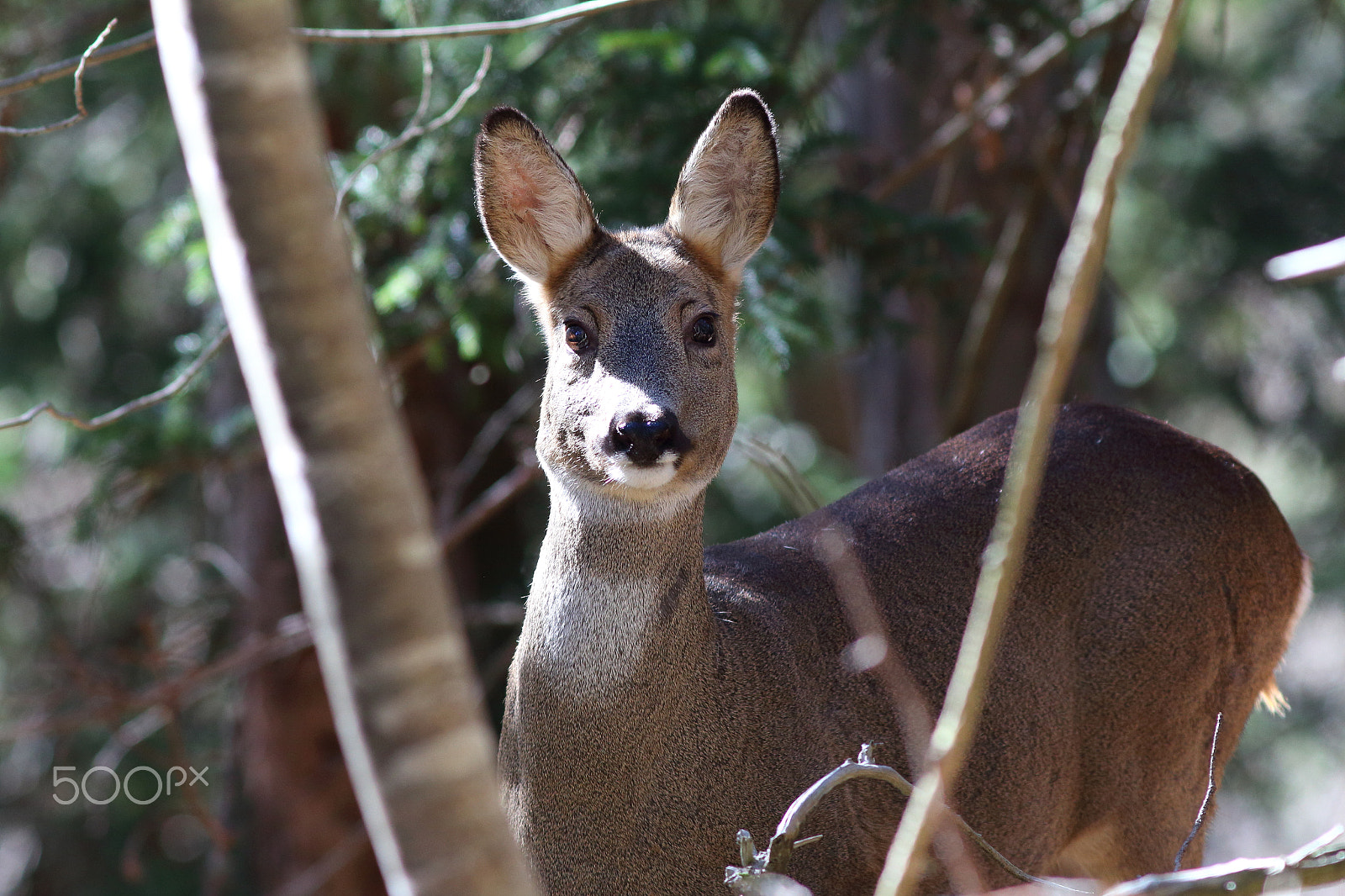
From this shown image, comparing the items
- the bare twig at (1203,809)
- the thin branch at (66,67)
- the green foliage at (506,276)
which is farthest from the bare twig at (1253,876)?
the thin branch at (66,67)

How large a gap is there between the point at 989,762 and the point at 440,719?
3.27 meters

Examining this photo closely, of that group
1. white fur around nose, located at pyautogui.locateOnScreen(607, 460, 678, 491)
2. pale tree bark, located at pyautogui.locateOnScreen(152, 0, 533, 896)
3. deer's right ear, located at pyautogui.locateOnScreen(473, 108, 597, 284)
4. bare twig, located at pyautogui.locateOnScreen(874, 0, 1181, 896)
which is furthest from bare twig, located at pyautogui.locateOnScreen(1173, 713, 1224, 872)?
deer's right ear, located at pyautogui.locateOnScreen(473, 108, 597, 284)

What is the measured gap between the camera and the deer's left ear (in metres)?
4.52

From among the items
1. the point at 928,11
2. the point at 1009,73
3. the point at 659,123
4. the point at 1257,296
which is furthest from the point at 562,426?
the point at 1257,296

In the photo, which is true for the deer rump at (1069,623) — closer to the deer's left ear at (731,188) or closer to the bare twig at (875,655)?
the bare twig at (875,655)

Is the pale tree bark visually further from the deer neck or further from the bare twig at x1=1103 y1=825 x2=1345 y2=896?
the deer neck

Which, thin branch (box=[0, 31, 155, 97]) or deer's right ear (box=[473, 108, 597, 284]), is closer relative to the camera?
thin branch (box=[0, 31, 155, 97])

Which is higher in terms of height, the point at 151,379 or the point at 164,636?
the point at 151,379

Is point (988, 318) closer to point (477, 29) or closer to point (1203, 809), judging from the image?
point (477, 29)

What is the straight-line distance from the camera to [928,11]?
6242 millimetres

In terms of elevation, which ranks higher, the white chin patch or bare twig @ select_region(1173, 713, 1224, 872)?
the white chin patch

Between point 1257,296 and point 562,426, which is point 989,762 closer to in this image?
point 562,426

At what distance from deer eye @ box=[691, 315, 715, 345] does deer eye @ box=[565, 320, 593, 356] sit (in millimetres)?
345

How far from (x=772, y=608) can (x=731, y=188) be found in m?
1.47
